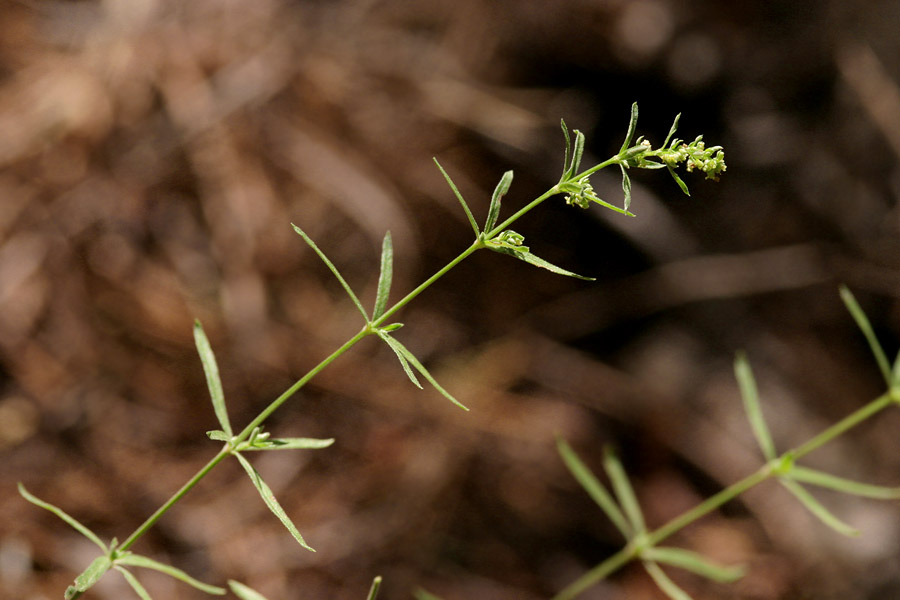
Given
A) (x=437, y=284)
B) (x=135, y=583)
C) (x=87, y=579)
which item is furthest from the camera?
(x=437, y=284)

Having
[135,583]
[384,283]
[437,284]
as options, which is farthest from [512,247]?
[437,284]

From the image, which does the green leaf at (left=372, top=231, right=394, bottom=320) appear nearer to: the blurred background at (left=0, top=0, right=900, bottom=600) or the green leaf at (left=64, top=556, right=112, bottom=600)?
the green leaf at (left=64, top=556, right=112, bottom=600)

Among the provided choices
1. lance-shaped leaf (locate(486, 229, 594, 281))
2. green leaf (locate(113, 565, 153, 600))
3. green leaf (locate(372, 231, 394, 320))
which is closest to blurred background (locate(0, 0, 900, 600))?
green leaf (locate(113, 565, 153, 600))

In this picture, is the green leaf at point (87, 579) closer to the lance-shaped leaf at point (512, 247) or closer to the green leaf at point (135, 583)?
the green leaf at point (135, 583)

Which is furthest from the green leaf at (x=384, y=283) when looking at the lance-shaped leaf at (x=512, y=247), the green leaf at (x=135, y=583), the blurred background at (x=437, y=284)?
the blurred background at (x=437, y=284)

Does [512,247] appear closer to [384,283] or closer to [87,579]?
[384,283]
